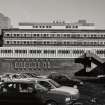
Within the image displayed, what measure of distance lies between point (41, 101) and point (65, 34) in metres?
85.0

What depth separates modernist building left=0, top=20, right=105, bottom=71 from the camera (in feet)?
255

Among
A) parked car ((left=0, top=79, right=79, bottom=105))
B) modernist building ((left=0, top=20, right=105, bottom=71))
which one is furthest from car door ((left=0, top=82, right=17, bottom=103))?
modernist building ((left=0, top=20, right=105, bottom=71))

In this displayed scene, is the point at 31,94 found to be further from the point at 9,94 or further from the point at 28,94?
the point at 9,94

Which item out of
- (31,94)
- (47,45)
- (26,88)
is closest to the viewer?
(31,94)

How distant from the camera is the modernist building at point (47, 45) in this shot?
7781 centimetres

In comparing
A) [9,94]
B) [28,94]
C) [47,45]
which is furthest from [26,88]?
[47,45]

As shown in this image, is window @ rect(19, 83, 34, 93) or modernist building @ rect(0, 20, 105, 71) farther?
modernist building @ rect(0, 20, 105, 71)

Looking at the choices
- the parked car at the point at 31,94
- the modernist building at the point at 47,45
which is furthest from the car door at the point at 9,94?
the modernist building at the point at 47,45

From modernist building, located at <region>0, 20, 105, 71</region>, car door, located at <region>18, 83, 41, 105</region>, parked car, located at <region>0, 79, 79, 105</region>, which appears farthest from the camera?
modernist building, located at <region>0, 20, 105, 71</region>

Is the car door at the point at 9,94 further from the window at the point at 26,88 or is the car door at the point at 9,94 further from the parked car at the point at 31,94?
the window at the point at 26,88

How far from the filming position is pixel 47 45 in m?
93.4

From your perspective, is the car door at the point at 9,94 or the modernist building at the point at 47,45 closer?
the car door at the point at 9,94

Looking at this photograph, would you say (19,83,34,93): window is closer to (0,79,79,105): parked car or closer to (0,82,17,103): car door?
(0,79,79,105): parked car

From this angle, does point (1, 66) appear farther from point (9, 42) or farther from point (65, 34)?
point (65, 34)
